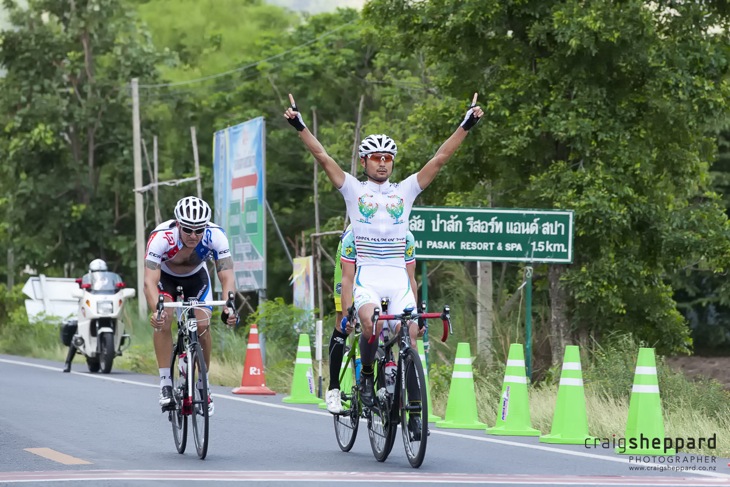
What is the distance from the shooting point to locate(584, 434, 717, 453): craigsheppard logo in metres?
11.8

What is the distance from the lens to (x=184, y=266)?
39.9ft

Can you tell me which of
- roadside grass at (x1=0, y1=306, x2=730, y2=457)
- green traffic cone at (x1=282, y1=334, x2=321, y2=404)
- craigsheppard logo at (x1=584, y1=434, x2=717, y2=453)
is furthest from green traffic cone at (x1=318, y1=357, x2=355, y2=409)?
green traffic cone at (x1=282, y1=334, x2=321, y2=404)

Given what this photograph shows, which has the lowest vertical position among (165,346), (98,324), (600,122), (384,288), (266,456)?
(266,456)

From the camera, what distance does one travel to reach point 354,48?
51656mm

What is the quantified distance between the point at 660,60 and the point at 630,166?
1.67m

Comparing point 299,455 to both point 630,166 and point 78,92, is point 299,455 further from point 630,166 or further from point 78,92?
point 78,92

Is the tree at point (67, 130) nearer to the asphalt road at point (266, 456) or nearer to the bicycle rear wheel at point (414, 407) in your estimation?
the asphalt road at point (266, 456)

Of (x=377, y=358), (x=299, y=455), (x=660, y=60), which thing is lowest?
(x=299, y=455)

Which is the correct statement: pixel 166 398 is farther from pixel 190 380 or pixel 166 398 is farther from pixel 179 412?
pixel 190 380

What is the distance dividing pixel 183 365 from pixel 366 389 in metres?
1.42

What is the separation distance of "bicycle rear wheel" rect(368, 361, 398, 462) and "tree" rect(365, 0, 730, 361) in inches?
506

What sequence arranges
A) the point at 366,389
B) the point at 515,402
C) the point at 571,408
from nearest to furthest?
the point at 366,389, the point at 571,408, the point at 515,402

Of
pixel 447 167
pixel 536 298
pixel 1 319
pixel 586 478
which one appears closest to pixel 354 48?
pixel 1 319

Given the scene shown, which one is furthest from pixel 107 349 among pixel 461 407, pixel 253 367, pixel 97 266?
pixel 461 407
